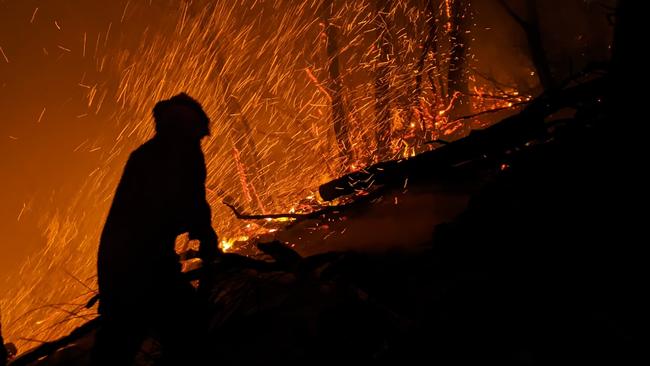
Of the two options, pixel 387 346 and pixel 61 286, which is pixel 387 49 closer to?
pixel 387 346

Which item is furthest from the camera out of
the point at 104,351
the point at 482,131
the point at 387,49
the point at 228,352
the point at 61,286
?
the point at 61,286

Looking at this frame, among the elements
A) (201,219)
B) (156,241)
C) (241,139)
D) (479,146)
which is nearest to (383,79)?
(479,146)

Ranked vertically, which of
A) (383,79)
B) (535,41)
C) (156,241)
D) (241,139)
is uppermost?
(241,139)

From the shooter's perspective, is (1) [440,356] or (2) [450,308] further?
(2) [450,308]

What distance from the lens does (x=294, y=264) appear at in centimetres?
343

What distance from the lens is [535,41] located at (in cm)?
813

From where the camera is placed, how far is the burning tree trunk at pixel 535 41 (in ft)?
26.3

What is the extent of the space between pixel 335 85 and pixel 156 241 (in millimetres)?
9680

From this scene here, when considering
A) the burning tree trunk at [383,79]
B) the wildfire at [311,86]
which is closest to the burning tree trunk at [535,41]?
the wildfire at [311,86]

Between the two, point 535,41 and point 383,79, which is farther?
point 383,79

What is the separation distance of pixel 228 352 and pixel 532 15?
27.9 ft

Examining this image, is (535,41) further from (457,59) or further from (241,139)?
(241,139)

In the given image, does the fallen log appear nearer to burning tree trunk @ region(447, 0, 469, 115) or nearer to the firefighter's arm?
the firefighter's arm

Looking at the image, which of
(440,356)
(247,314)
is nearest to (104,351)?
(247,314)
